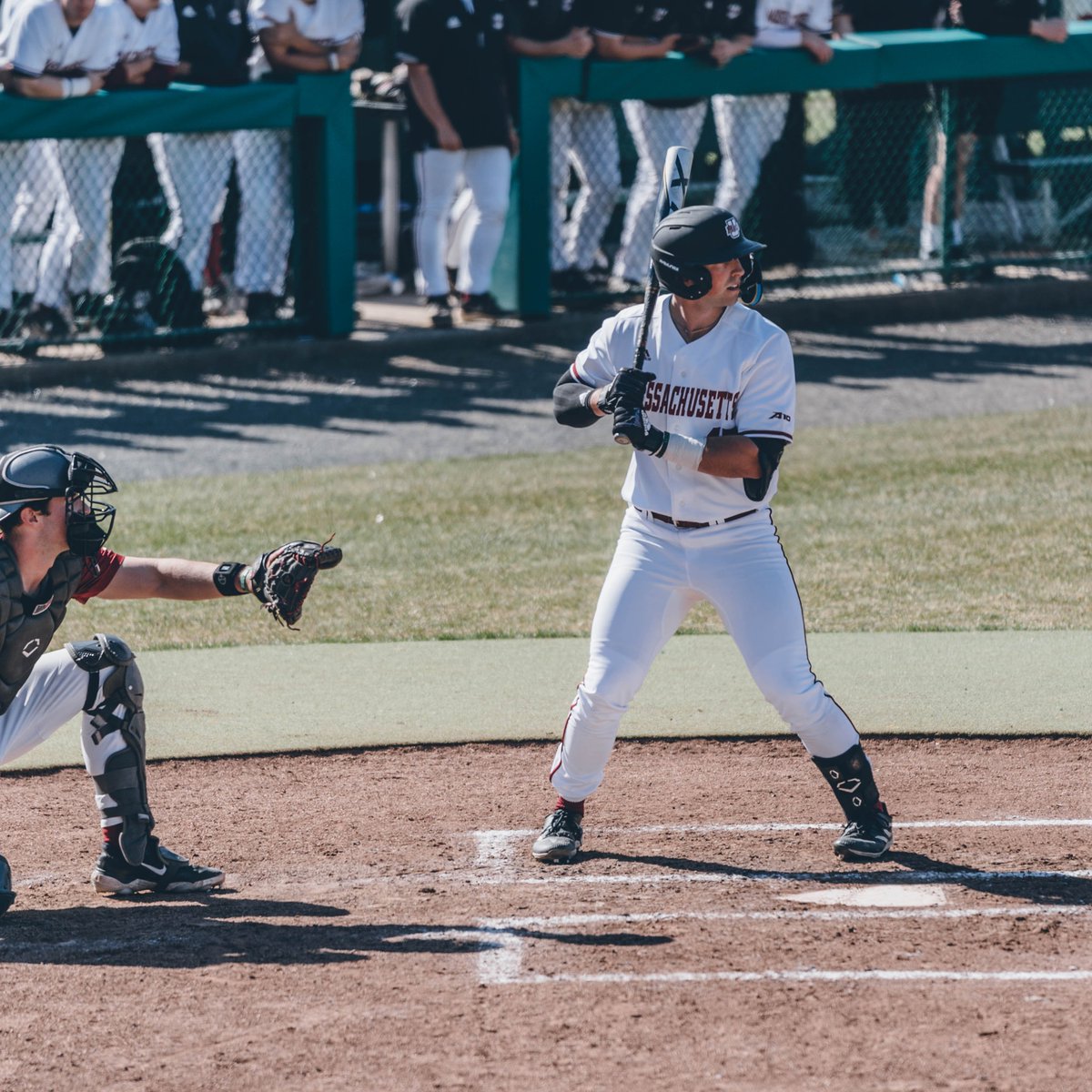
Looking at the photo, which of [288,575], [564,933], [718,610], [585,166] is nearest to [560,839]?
[564,933]

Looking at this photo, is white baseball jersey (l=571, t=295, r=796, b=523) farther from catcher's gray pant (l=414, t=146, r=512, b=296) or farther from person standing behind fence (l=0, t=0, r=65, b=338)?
person standing behind fence (l=0, t=0, r=65, b=338)

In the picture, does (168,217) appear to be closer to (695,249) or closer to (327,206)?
(327,206)

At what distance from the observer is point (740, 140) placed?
1309 cm

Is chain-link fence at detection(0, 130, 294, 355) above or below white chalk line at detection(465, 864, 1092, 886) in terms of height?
above

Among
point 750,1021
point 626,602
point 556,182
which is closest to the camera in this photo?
point 750,1021

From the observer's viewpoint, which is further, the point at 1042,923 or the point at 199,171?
the point at 199,171

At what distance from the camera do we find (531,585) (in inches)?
347

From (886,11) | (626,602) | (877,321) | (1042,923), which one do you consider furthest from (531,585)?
(886,11)

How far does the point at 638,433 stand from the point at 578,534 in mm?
4477

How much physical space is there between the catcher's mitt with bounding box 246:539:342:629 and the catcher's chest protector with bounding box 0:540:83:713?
51 cm

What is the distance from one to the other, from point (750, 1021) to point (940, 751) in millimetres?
2458

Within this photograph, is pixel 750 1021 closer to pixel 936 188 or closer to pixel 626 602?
pixel 626 602

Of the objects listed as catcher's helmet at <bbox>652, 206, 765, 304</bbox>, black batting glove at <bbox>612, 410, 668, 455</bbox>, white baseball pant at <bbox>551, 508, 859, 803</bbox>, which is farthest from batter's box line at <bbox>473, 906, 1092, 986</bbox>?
catcher's helmet at <bbox>652, 206, 765, 304</bbox>

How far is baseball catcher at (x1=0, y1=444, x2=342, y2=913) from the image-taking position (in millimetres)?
4926
